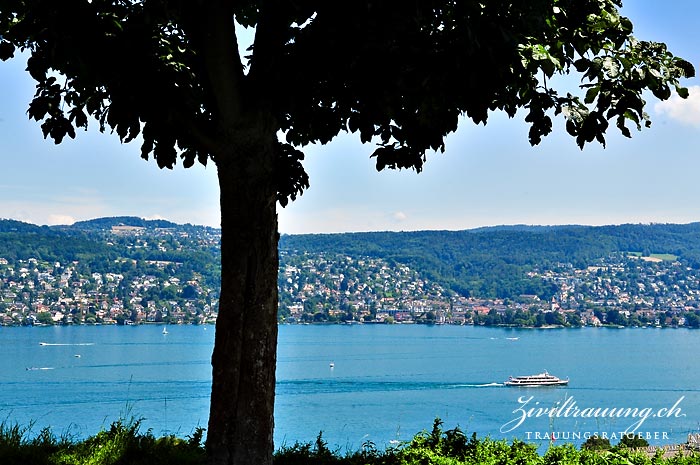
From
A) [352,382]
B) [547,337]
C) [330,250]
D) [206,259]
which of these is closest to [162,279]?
[206,259]

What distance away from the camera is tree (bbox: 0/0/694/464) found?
16.9 feet

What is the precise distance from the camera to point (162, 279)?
16388 centimetres

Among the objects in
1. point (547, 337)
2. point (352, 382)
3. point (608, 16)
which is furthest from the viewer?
point (547, 337)

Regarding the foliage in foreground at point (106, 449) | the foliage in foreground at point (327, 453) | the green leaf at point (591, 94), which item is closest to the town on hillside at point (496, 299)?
the foliage in foreground at point (106, 449)

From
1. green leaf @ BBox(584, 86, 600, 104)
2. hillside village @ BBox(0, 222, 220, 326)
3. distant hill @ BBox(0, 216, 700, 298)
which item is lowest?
hillside village @ BBox(0, 222, 220, 326)

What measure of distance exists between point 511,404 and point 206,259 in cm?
10422

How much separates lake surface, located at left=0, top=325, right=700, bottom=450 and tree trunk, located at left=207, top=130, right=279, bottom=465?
25.7m

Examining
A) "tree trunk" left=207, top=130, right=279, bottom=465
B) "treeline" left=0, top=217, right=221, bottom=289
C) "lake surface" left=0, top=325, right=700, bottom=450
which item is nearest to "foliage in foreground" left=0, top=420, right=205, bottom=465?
"tree trunk" left=207, top=130, right=279, bottom=465

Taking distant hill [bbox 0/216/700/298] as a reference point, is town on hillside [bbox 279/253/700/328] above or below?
below

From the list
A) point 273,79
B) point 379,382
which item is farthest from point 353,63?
point 379,382

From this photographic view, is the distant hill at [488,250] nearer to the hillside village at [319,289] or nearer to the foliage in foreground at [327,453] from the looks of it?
the hillside village at [319,289]

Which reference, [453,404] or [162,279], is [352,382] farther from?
[162,279]

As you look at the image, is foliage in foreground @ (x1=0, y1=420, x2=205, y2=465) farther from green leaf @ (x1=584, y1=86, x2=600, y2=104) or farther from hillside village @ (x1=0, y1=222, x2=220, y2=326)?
hillside village @ (x1=0, y1=222, x2=220, y2=326)

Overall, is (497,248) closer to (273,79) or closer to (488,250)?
(488,250)
